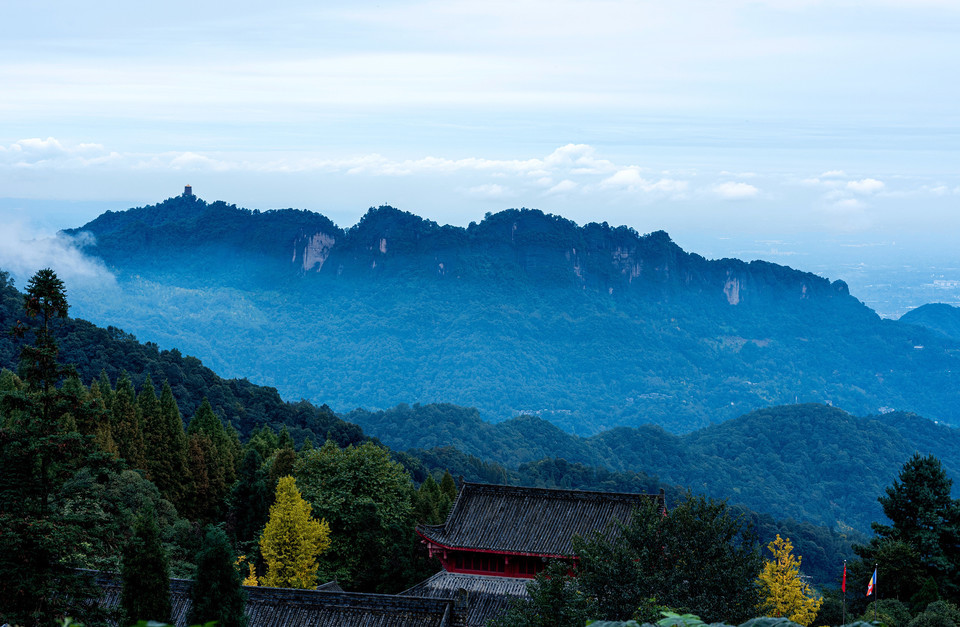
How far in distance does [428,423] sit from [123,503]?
419 ft

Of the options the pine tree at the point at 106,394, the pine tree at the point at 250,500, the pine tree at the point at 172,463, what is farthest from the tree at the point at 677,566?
the pine tree at the point at 106,394

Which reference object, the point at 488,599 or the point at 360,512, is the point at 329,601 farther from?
the point at 360,512

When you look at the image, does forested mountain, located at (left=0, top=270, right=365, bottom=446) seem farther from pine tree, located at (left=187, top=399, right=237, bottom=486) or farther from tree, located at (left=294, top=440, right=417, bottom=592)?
tree, located at (left=294, top=440, right=417, bottom=592)

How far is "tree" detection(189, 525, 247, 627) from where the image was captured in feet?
86.2

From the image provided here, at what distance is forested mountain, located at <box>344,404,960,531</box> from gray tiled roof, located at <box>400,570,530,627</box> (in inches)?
4565

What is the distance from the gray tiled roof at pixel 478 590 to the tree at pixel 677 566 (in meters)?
6.17

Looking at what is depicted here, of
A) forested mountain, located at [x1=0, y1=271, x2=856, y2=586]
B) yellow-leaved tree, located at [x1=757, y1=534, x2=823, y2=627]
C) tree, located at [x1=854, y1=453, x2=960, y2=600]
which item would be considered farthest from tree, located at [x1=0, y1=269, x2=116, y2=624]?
tree, located at [x1=854, y1=453, x2=960, y2=600]

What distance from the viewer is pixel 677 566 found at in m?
27.9

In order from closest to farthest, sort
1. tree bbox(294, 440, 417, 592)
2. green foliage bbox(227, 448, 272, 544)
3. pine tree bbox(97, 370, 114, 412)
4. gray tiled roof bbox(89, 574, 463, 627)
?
gray tiled roof bbox(89, 574, 463, 627) → tree bbox(294, 440, 417, 592) → green foliage bbox(227, 448, 272, 544) → pine tree bbox(97, 370, 114, 412)

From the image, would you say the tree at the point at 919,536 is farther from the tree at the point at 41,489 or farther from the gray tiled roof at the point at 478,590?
the tree at the point at 41,489

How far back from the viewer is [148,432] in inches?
2174

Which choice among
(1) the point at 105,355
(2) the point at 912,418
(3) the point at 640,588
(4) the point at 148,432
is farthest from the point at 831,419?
(3) the point at 640,588

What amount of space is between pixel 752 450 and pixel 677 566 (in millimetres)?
152454

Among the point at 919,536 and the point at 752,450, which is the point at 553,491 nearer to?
the point at 919,536
